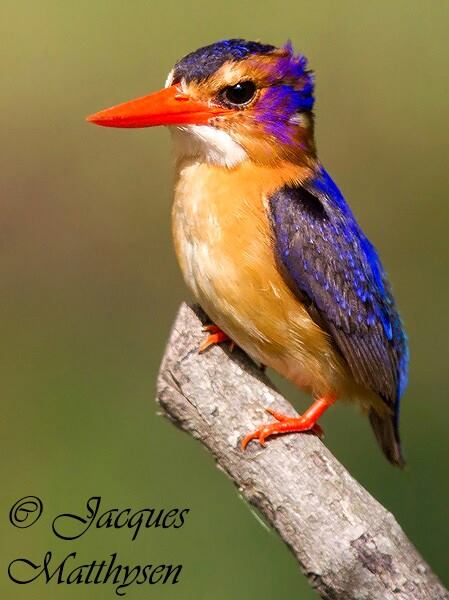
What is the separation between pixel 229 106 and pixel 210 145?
0.12 m

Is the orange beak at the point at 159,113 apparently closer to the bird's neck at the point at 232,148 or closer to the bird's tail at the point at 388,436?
the bird's neck at the point at 232,148

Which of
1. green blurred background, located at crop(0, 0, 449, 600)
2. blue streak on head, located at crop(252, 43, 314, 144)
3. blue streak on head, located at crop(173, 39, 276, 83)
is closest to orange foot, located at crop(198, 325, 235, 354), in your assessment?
blue streak on head, located at crop(252, 43, 314, 144)

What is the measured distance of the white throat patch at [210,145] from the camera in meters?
3.54

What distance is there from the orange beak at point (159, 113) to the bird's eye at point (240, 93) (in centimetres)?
6

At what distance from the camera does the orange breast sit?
3.51 meters

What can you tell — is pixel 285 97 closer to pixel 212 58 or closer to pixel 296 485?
pixel 212 58

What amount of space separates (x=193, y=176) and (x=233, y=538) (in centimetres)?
170

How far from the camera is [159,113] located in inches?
137

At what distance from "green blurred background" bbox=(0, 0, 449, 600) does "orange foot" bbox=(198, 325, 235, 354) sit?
122 centimetres

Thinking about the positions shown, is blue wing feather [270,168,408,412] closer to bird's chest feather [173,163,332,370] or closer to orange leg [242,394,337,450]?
bird's chest feather [173,163,332,370]

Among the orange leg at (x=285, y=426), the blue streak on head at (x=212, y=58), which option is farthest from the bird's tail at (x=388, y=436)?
the blue streak on head at (x=212, y=58)

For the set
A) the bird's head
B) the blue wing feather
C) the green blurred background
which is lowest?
the green blurred background

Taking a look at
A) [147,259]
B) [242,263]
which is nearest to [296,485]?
[242,263]

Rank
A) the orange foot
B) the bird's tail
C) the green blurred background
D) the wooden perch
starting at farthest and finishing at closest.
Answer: the green blurred background, the bird's tail, the orange foot, the wooden perch
